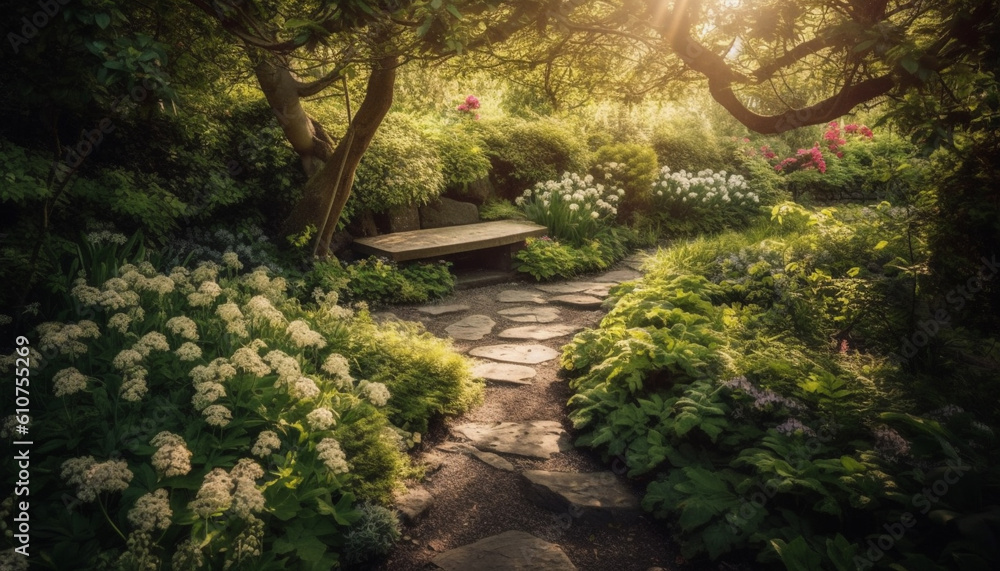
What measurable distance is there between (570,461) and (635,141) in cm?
1077

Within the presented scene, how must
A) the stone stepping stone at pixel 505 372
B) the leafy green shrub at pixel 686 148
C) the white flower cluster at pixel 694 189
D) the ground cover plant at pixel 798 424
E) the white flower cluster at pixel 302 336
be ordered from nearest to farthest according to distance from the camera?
the ground cover plant at pixel 798 424 → the white flower cluster at pixel 302 336 → the stone stepping stone at pixel 505 372 → the white flower cluster at pixel 694 189 → the leafy green shrub at pixel 686 148

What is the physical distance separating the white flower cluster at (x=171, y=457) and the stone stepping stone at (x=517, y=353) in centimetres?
340

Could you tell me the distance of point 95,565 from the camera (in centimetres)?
226

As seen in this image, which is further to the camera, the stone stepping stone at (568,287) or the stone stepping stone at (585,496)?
the stone stepping stone at (568,287)

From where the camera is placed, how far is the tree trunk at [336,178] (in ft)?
21.1

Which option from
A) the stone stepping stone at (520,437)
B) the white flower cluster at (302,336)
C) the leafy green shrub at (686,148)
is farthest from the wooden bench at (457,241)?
the leafy green shrub at (686,148)

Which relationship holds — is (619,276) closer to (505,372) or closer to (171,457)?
(505,372)

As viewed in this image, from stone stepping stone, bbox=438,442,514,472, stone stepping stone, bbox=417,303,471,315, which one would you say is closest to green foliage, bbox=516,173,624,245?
stone stepping stone, bbox=417,303,471,315

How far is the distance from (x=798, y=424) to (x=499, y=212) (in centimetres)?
753

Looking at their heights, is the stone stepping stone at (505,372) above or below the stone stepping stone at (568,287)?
below

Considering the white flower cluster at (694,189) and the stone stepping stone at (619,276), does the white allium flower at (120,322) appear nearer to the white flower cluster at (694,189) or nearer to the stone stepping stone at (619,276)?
the stone stepping stone at (619,276)

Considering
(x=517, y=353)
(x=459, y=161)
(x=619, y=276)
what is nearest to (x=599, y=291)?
(x=619, y=276)

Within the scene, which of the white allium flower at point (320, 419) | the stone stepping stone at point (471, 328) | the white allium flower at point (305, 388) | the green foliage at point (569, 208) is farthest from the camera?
the green foliage at point (569, 208)

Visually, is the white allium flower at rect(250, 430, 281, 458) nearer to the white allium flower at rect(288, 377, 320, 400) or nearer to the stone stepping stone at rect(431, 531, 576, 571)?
the white allium flower at rect(288, 377, 320, 400)
